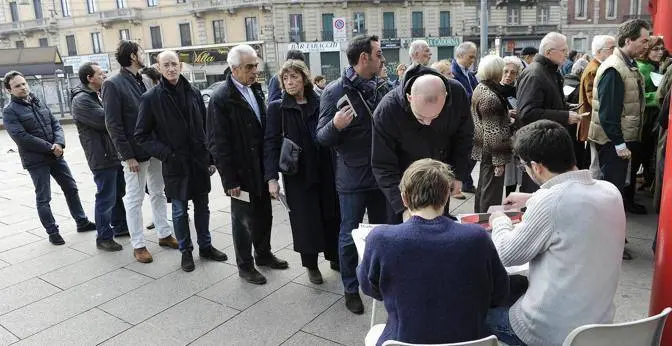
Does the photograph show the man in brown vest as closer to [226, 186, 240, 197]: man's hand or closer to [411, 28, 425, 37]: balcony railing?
[226, 186, 240, 197]: man's hand

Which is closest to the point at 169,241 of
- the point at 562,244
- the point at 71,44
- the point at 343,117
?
the point at 343,117

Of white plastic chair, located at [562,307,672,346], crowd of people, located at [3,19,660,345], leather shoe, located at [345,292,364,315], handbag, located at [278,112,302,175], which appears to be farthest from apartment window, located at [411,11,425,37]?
white plastic chair, located at [562,307,672,346]

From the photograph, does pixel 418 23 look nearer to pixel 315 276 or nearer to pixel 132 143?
pixel 132 143

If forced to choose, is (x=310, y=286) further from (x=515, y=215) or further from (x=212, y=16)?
(x=212, y=16)

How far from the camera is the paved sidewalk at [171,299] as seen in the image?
3.19 meters

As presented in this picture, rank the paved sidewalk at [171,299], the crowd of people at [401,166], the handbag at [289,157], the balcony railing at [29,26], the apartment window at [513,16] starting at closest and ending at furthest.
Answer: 1. the crowd of people at [401,166]
2. the paved sidewalk at [171,299]
3. the handbag at [289,157]
4. the apartment window at [513,16]
5. the balcony railing at [29,26]

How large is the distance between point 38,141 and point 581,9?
41862 mm

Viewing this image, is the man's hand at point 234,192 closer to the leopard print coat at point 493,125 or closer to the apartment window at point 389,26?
the leopard print coat at point 493,125

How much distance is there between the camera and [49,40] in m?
43.3

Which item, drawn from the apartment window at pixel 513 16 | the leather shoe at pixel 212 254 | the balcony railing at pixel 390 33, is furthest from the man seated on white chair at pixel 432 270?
the apartment window at pixel 513 16

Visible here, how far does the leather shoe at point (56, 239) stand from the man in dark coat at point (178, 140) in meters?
1.70

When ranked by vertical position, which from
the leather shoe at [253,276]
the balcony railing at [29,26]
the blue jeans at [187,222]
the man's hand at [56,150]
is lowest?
the leather shoe at [253,276]

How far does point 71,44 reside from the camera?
142 ft

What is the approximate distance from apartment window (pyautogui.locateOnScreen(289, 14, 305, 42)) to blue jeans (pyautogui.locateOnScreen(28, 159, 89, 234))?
33495 mm
